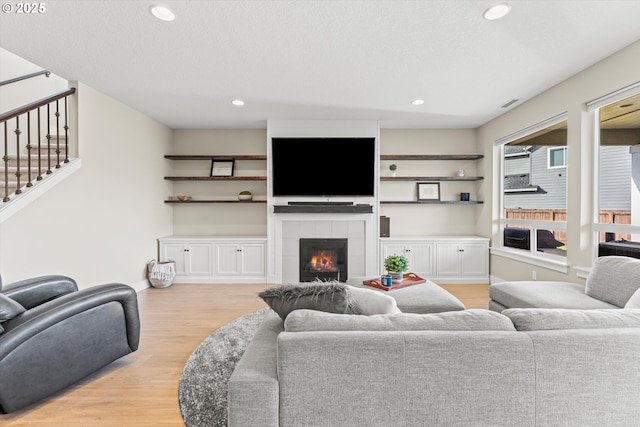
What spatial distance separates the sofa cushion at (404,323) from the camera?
1.33 metres

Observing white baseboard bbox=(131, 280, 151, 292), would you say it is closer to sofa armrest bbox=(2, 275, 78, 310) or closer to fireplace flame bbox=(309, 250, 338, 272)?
sofa armrest bbox=(2, 275, 78, 310)

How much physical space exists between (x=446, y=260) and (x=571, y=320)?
12.7 feet

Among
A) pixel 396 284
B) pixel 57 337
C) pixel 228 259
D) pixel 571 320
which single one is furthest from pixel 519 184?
pixel 57 337

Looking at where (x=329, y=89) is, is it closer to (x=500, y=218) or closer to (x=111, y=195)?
(x=111, y=195)

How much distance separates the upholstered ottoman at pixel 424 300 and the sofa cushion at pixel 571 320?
103cm

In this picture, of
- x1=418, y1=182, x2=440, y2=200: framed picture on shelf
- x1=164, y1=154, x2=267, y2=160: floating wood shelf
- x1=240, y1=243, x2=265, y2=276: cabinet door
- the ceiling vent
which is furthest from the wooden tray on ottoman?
x1=164, y1=154, x2=267, y2=160: floating wood shelf

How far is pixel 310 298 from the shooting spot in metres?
1.63

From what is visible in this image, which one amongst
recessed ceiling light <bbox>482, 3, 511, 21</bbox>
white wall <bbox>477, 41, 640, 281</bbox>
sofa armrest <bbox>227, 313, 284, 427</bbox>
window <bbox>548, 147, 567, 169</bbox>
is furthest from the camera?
window <bbox>548, 147, 567, 169</bbox>

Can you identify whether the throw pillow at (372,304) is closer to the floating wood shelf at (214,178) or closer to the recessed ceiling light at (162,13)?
the recessed ceiling light at (162,13)

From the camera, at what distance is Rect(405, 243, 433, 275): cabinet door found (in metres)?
5.09

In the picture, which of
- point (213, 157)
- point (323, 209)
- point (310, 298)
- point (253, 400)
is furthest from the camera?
point (213, 157)

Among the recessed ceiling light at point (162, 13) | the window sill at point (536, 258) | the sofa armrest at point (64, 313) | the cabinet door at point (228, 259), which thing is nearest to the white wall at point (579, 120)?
the window sill at point (536, 258)

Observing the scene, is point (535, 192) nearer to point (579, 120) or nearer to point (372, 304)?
point (579, 120)

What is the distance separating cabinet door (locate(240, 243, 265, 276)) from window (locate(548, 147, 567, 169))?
4.07m
